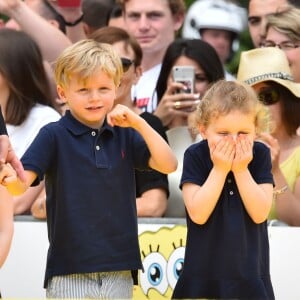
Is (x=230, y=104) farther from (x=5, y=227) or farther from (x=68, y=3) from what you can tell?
(x=68, y=3)

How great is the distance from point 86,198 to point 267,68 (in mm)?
→ 1762

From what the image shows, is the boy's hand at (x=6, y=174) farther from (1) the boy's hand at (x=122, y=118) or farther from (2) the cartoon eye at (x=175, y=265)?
(2) the cartoon eye at (x=175, y=265)

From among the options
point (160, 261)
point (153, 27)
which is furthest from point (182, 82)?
point (160, 261)

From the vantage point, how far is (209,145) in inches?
195

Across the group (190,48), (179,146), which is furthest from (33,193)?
(190,48)

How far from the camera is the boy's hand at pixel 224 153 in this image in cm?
485

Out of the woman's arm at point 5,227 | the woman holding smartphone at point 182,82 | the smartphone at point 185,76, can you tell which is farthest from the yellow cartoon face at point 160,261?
the woman's arm at point 5,227

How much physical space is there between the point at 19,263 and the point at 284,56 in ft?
6.33

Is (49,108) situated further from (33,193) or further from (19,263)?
(19,263)

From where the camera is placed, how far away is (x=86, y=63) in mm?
4949

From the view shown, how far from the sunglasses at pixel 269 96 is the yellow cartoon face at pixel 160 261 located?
2.95ft

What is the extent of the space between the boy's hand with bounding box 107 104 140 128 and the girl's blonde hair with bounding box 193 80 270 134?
1.06 feet

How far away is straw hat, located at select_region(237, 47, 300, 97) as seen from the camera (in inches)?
246

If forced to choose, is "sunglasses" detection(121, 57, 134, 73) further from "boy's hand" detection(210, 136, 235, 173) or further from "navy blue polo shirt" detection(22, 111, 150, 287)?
"boy's hand" detection(210, 136, 235, 173)
